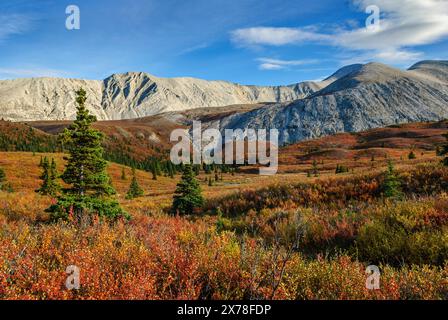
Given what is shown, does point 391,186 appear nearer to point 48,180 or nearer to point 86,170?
point 86,170

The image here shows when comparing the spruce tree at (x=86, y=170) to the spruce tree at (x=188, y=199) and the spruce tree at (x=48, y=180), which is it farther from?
the spruce tree at (x=48, y=180)

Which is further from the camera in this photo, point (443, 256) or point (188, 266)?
point (443, 256)

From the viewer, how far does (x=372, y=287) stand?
4906 mm

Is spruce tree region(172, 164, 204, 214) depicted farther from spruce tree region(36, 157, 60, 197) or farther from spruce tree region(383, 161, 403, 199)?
spruce tree region(36, 157, 60, 197)

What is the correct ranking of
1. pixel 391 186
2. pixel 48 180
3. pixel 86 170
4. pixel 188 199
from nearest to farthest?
1. pixel 86 170
2. pixel 391 186
3. pixel 188 199
4. pixel 48 180

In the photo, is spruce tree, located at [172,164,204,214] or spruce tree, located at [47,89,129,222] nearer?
spruce tree, located at [47,89,129,222]

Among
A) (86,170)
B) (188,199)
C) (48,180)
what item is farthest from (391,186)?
(48,180)

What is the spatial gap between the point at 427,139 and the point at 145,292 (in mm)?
134695

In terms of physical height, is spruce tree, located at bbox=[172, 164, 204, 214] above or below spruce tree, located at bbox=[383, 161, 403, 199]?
below

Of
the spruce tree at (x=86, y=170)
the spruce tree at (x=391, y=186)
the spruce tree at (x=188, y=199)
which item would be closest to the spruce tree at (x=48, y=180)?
the spruce tree at (x=188, y=199)

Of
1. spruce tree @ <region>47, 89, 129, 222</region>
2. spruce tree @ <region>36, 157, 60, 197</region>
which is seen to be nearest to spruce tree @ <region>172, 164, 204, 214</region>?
spruce tree @ <region>47, 89, 129, 222</region>

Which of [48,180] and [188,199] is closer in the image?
[188,199]
